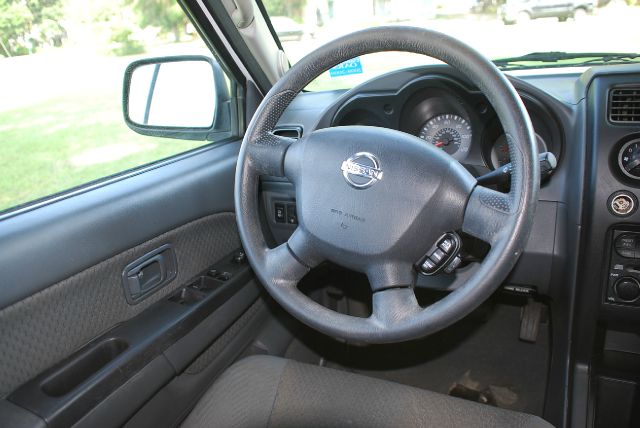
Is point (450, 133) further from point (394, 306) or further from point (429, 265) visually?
point (394, 306)

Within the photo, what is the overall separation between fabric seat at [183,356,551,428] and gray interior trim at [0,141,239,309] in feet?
1.66

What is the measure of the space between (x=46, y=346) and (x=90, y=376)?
13 cm

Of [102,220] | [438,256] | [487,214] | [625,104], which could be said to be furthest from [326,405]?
[625,104]

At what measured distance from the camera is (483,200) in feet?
3.63

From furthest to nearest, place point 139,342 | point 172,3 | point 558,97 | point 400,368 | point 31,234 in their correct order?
point 400,368, point 172,3, point 558,97, point 139,342, point 31,234

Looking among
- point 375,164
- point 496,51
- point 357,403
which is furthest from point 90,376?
point 496,51

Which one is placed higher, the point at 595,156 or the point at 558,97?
the point at 558,97

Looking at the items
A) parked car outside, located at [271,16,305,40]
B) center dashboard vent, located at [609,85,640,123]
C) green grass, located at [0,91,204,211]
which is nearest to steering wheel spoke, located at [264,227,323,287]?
green grass, located at [0,91,204,211]

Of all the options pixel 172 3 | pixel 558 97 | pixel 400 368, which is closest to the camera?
pixel 558 97

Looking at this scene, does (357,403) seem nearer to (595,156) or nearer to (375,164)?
(375,164)

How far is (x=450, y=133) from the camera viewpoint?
177cm

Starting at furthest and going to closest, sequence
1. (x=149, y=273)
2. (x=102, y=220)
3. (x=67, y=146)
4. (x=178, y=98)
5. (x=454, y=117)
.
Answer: (x=178, y=98)
(x=67, y=146)
(x=454, y=117)
(x=149, y=273)
(x=102, y=220)

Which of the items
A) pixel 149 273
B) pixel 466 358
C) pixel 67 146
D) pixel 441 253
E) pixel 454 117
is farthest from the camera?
pixel 466 358

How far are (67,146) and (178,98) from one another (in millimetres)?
477
